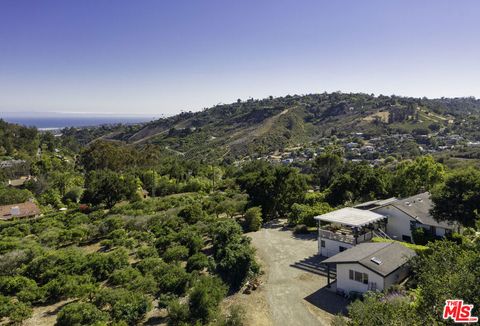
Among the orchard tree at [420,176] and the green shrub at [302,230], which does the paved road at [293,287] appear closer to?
the green shrub at [302,230]

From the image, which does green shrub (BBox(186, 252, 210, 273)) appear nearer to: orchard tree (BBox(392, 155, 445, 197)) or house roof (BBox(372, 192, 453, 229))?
house roof (BBox(372, 192, 453, 229))

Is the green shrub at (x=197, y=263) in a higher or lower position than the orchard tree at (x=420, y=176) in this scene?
lower

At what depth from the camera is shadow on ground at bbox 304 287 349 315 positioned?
61.0 ft

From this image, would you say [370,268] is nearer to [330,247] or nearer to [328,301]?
[328,301]

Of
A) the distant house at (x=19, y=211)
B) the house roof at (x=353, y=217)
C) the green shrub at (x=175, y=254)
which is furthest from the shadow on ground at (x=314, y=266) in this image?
the distant house at (x=19, y=211)

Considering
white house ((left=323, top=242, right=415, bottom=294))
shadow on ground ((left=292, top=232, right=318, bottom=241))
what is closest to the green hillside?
shadow on ground ((left=292, top=232, right=318, bottom=241))

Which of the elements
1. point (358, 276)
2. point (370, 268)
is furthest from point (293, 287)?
point (370, 268)

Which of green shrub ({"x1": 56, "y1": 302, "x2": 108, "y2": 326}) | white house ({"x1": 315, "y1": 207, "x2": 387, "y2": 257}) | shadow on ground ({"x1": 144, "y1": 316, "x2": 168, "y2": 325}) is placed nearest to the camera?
green shrub ({"x1": 56, "y1": 302, "x2": 108, "y2": 326})

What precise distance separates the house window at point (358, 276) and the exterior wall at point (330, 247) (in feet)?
16.8

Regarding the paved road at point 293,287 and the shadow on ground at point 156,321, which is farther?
the paved road at point 293,287

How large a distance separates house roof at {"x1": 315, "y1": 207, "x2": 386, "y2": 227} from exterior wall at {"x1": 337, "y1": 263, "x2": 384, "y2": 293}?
4.68m

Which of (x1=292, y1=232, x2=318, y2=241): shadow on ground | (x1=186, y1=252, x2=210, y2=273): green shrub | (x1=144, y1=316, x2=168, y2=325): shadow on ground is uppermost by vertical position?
(x1=186, y1=252, x2=210, y2=273): green shrub

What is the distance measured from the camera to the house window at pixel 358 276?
19578 mm

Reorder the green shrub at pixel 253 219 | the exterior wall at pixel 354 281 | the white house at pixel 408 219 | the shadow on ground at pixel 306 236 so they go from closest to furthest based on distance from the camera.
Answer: the exterior wall at pixel 354 281
the white house at pixel 408 219
the shadow on ground at pixel 306 236
the green shrub at pixel 253 219
